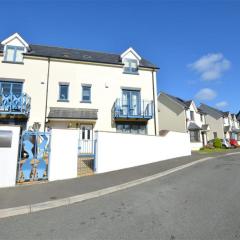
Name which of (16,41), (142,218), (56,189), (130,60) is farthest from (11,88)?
(142,218)

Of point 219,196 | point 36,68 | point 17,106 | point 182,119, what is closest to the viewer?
point 219,196

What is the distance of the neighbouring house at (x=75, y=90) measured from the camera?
1709cm

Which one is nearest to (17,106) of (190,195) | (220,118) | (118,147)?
(118,147)

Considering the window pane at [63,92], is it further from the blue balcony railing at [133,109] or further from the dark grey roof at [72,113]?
the blue balcony railing at [133,109]

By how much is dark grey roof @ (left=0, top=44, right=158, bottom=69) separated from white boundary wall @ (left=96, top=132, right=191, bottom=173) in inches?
329

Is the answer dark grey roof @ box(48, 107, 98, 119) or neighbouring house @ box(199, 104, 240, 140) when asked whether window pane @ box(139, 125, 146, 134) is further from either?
neighbouring house @ box(199, 104, 240, 140)

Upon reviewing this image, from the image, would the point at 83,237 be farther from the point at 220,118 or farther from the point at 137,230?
the point at 220,118

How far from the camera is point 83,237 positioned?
163 inches

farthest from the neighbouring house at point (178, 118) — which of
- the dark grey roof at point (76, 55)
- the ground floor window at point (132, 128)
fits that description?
the ground floor window at point (132, 128)

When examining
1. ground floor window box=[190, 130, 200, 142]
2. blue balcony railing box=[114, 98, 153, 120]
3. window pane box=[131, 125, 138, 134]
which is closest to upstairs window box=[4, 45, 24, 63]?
blue balcony railing box=[114, 98, 153, 120]

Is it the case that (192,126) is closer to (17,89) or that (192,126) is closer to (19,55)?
(17,89)

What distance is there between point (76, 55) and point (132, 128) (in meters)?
8.54

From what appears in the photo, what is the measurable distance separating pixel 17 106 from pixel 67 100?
3854 millimetres

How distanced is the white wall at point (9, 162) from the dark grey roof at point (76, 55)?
38.7ft
